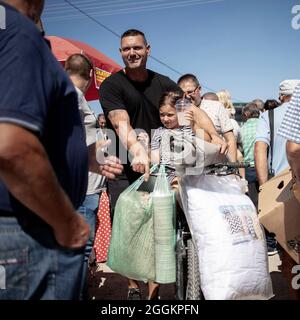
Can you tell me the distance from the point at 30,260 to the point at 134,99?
1993 millimetres

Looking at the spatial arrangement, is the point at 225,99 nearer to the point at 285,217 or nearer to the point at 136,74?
the point at 136,74

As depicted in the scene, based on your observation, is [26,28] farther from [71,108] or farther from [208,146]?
[208,146]

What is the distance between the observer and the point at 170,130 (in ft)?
8.55

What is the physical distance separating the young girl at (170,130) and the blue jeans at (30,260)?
1.17m

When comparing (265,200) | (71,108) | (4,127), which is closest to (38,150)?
(4,127)

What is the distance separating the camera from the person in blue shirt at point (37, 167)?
3.26 feet

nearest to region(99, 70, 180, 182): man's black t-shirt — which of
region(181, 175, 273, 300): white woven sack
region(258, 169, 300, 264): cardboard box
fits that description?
region(181, 175, 273, 300): white woven sack

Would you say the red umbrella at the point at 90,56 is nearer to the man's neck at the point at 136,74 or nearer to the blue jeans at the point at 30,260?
the man's neck at the point at 136,74

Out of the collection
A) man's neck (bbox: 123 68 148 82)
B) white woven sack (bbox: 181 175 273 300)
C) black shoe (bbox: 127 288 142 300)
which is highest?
man's neck (bbox: 123 68 148 82)

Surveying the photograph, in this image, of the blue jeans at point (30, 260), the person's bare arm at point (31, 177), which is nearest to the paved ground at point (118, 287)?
the blue jeans at point (30, 260)

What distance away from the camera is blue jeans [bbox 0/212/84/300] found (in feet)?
3.65

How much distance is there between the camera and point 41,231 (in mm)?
1154

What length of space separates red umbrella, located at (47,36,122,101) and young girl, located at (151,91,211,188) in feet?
10.7

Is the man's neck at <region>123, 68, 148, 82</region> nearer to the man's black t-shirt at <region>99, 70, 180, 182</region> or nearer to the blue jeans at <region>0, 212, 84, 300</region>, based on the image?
the man's black t-shirt at <region>99, 70, 180, 182</region>
